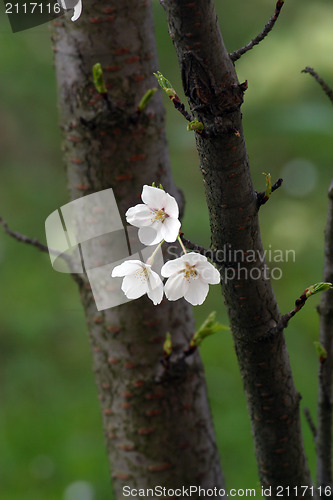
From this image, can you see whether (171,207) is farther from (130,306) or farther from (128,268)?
(130,306)

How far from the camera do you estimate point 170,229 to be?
0.70 m

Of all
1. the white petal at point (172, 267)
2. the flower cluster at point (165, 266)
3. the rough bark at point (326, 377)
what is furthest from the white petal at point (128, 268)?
the rough bark at point (326, 377)

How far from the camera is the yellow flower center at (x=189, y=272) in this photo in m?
0.72

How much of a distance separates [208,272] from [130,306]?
51 centimetres

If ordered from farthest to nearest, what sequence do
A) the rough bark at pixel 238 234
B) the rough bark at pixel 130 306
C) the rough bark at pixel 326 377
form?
the rough bark at pixel 130 306
the rough bark at pixel 326 377
the rough bark at pixel 238 234

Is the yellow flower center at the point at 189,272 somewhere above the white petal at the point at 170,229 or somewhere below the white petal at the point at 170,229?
below

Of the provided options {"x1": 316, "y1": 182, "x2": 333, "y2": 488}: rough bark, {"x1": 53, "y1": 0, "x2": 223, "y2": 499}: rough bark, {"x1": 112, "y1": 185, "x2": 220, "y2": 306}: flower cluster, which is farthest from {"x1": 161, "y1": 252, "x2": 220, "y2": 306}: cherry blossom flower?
{"x1": 53, "y1": 0, "x2": 223, "y2": 499}: rough bark

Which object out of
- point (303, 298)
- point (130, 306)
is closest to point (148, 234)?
point (303, 298)

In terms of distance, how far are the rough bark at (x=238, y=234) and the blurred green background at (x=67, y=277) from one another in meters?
1.23

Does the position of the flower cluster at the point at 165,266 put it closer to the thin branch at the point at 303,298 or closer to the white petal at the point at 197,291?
the white petal at the point at 197,291

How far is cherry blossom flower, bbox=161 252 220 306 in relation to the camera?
71 centimetres

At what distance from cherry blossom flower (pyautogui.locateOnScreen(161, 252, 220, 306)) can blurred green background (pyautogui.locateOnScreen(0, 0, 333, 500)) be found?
4.28 ft

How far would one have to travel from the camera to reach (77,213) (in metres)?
1.23

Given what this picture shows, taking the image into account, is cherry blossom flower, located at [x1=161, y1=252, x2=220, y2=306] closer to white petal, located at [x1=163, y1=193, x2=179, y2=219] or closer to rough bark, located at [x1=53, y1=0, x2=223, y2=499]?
white petal, located at [x1=163, y1=193, x2=179, y2=219]
